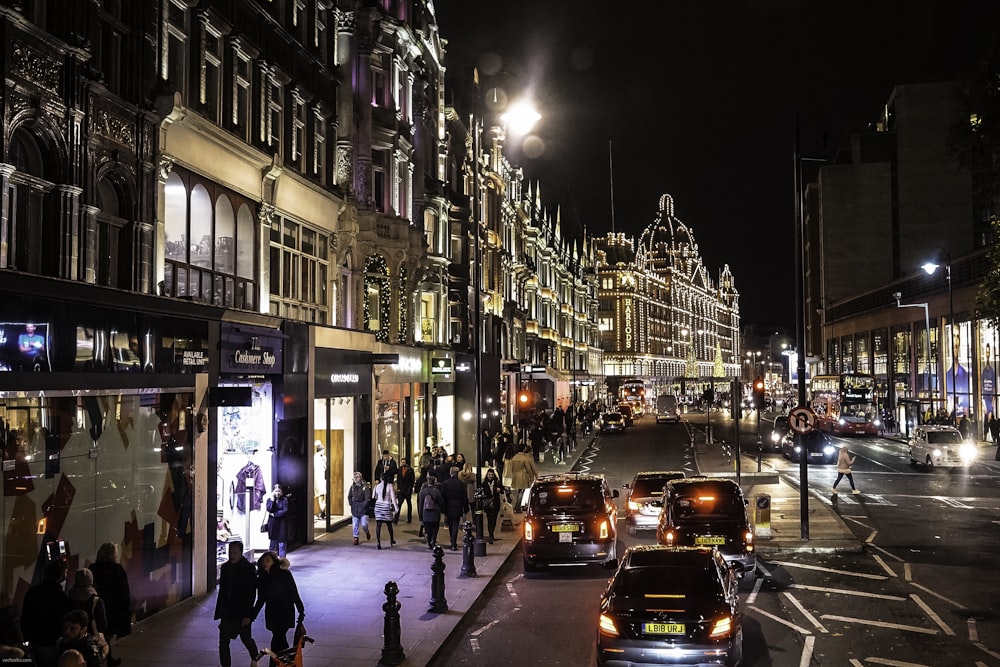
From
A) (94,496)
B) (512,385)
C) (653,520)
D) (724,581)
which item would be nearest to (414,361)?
(653,520)

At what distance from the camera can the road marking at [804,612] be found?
13328 mm

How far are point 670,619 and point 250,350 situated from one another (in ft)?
33.9

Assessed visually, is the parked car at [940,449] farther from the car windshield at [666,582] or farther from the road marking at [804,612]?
the car windshield at [666,582]

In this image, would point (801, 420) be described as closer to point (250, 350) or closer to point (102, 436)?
point (250, 350)

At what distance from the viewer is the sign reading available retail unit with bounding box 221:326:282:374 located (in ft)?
55.1

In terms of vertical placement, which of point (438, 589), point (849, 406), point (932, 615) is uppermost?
point (849, 406)

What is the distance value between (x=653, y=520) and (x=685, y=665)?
11.7 meters

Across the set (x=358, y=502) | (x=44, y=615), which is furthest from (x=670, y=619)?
(x=358, y=502)

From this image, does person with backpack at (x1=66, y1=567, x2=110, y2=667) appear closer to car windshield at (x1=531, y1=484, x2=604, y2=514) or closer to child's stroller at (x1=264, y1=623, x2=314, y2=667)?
child's stroller at (x1=264, y1=623, x2=314, y2=667)

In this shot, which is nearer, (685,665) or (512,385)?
(685,665)

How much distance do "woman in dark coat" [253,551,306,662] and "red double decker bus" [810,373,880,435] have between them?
2109 inches

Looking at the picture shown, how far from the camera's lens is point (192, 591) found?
50.7 feet

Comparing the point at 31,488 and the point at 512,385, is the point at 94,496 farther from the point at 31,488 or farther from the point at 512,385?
the point at 512,385

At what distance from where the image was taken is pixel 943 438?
37.1 metres
